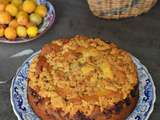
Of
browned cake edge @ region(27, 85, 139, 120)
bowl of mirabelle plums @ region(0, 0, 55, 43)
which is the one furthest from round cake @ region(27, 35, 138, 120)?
bowl of mirabelle plums @ region(0, 0, 55, 43)

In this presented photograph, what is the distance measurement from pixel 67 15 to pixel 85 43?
0.28 meters

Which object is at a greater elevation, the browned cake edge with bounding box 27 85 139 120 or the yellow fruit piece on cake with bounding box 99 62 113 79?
the yellow fruit piece on cake with bounding box 99 62 113 79

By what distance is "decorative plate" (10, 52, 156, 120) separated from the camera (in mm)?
801

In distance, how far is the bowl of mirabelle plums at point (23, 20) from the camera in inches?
40.3

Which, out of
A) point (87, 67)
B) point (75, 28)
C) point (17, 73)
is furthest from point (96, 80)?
point (75, 28)

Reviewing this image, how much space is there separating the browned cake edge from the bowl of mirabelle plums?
0.85ft

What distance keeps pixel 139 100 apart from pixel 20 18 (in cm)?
39

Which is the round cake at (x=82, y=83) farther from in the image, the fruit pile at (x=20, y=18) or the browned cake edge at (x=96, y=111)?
the fruit pile at (x=20, y=18)

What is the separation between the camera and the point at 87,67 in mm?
809

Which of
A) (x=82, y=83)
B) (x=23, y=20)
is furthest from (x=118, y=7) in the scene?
(x=82, y=83)

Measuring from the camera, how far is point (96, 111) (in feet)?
2.42

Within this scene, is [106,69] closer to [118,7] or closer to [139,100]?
[139,100]

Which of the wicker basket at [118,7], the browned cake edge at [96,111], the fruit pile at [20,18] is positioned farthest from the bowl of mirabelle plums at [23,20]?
the browned cake edge at [96,111]

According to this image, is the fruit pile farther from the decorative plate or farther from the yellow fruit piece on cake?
the yellow fruit piece on cake
